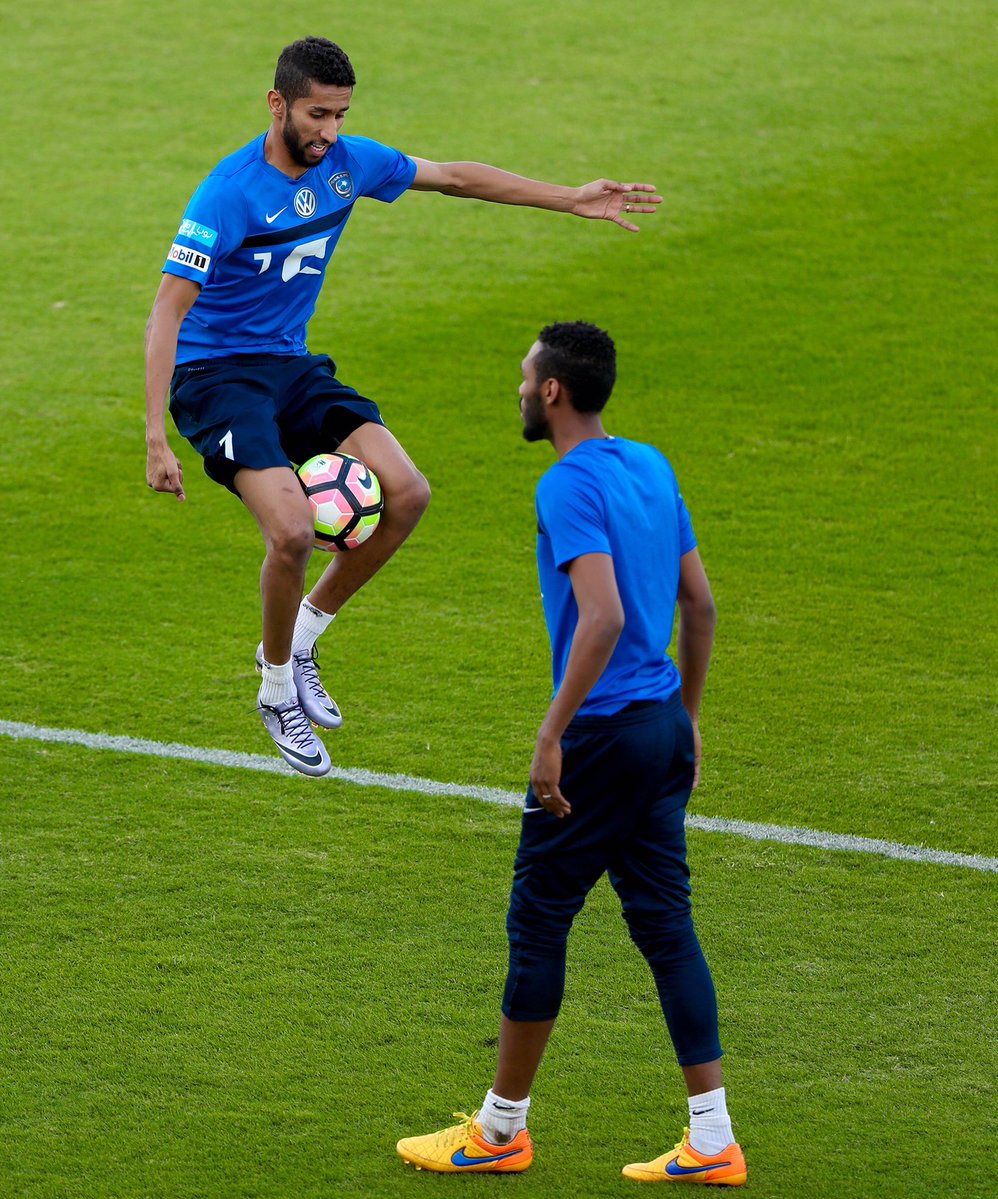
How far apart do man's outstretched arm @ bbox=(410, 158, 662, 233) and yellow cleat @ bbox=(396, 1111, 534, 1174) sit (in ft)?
11.9

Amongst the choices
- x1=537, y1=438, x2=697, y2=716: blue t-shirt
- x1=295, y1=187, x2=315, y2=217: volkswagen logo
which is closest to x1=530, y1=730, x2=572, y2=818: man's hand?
x1=537, y1=438, x2=697, y2=716: blue t-shirt

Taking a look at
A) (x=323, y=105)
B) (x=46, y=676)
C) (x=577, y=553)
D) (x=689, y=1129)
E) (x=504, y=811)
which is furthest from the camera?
(x=46, y=676)

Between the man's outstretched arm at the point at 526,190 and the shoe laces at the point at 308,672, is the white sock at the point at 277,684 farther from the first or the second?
the man's outstretched arm at the point at 526,190

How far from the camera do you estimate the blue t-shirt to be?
191 inches

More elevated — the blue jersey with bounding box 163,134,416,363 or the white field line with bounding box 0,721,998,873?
the blue jersey with bounding box 163,134,416,363

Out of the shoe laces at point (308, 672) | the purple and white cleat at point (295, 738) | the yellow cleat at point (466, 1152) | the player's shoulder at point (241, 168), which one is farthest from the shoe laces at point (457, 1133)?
the player's shoulder at point (241, 168)

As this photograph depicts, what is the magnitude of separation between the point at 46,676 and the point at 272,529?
390 centimetres

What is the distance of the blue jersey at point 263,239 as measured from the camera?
5867 mm

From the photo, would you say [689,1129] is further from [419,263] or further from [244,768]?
[419,263]

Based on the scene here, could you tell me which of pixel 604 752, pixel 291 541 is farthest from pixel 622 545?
pixel 291 541

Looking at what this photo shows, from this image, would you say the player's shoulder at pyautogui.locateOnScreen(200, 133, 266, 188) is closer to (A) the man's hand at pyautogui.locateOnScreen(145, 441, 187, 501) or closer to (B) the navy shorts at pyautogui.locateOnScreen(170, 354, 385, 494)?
(B) the navy shorts at pyautogui.locateOnScreen(170, 354, 385, 494)

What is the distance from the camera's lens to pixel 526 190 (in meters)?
6.70

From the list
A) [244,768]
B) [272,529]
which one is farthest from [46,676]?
[272,529]

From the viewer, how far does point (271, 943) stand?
6.75 metres
